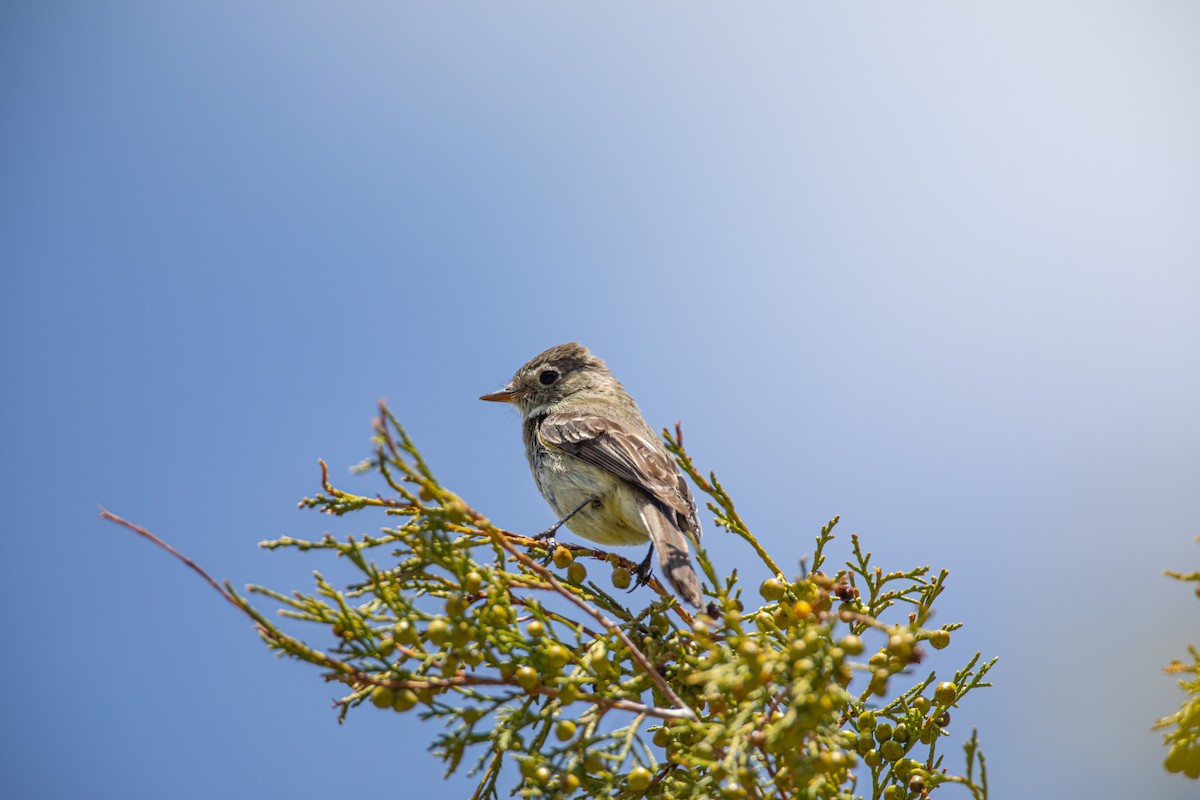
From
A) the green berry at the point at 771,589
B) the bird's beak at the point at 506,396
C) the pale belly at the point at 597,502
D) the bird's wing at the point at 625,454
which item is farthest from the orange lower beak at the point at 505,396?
the green berry at the point at 771,589

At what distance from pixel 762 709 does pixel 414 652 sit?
1.05 meters

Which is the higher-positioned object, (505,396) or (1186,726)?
(505,396)

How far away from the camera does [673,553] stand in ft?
11.6

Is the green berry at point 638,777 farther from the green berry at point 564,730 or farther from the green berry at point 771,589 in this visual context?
the green berry at point 771,589

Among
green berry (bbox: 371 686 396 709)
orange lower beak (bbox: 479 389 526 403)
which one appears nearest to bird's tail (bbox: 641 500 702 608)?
green berry (bbox: 371 686 396 709)

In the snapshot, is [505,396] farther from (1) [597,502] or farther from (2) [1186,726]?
(2) [1186,726]

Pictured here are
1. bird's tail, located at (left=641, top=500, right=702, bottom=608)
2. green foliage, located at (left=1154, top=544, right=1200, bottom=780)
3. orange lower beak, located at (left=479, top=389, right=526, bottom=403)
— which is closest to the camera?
green foliage, located at (left=1154, top=544, right=1200, bottom=780)

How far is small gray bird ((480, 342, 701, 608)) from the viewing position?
4.23 meters

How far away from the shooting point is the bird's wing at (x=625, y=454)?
14.4 ft

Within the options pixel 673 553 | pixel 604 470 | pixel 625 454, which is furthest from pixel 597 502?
pixel 673 553

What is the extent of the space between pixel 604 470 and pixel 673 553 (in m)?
1.41

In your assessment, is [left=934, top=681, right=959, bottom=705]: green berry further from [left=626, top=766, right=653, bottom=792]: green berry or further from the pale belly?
the pale belly

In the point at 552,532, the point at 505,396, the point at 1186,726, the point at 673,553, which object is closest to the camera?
the point at 1186,726

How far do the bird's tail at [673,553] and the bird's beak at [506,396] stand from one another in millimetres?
2408
